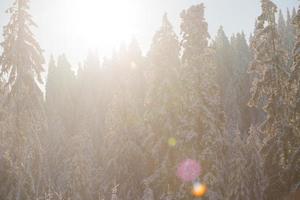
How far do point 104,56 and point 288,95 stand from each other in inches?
2451

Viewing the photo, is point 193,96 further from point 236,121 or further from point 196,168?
point 236,121

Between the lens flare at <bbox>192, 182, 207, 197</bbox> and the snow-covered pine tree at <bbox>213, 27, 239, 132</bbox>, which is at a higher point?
the snow-covered pine tree at <bbox>213, 27, 239, 132</bbox>

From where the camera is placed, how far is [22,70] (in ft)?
82.1

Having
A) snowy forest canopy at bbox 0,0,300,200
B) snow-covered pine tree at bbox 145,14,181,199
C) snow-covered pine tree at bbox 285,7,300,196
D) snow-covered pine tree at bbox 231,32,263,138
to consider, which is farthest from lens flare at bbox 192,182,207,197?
snow-covered pine tree at bbox 231,32,263,138

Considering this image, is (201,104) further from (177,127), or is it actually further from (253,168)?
(253,168)

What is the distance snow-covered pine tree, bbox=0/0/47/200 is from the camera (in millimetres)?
23562

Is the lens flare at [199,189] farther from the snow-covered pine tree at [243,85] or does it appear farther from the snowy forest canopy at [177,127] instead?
the snow-covered pine tree at [243,85]

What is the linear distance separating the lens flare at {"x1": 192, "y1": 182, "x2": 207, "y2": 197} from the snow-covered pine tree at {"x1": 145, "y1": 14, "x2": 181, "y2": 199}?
178 centimetres

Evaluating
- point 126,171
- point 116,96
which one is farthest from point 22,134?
point 116,96

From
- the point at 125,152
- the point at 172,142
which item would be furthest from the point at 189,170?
the point at 125,152

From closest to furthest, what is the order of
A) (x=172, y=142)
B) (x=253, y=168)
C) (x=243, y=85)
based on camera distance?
(x=172, y=142)
(x=253, y=168)
(x=243, y=85)

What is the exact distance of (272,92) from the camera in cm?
2616

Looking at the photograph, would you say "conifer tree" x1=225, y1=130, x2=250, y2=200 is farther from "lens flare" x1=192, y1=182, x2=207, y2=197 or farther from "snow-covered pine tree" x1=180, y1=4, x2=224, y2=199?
"lens flare" x1=192, y1=182, x2=207, y2=197

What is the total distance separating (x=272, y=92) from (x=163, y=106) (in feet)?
25.9
